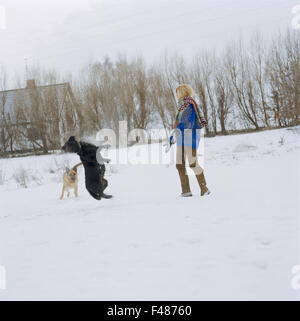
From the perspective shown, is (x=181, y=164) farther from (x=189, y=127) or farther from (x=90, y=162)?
(x=90, y=162)

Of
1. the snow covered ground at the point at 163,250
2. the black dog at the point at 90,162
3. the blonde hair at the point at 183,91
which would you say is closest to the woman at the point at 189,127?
the blonde hair at the point at 183,91

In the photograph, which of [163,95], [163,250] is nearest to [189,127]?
[163,250]

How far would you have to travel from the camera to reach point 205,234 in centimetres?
255

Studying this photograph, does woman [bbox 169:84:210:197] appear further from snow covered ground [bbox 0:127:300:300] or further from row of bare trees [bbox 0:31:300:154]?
row of bare trees [bbox 0:31:300:154]

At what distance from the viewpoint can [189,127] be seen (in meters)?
4.22

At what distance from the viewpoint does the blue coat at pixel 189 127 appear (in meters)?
4.22

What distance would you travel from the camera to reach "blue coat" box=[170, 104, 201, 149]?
4219 mm

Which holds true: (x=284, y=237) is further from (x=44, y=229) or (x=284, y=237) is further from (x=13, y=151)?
(x=13, y=151)

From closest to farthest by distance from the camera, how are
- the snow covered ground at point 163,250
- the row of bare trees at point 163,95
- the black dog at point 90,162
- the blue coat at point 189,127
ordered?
1. the snow covered ground at point 163,250
2. the blue coat at point 189,127
3. the black dog at point 90,162
4. the row of bare trees at point 163,95

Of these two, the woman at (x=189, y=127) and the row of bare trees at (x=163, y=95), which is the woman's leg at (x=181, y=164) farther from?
the row of bare trees at (x=163, y=95)

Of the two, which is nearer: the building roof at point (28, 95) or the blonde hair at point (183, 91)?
the blonde hair at point (183, 91)

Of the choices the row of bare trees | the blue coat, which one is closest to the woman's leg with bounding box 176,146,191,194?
the blue coat

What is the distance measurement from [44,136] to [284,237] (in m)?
19.6

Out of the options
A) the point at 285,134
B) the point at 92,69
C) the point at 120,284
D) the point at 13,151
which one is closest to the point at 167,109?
the point at 92,69
